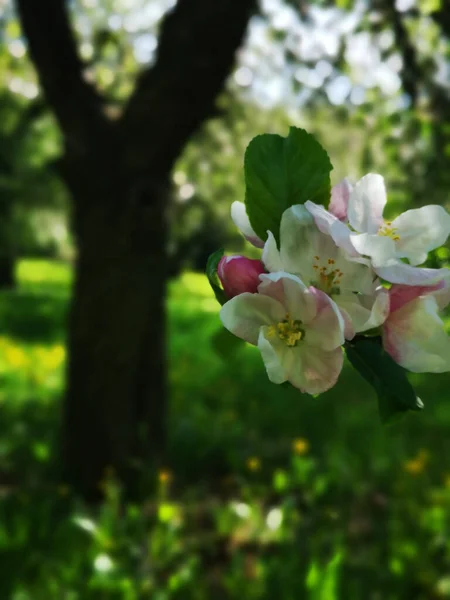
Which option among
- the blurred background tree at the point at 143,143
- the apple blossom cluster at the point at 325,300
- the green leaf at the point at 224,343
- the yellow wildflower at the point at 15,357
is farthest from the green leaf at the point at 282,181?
the yellow wildflower at the point at 15,357

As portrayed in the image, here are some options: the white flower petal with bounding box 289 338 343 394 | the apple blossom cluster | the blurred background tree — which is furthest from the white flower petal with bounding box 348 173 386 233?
the blurred background tree

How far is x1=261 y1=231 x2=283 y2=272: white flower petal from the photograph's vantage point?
0.47 meters

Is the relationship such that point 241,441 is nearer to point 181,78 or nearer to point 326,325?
point 181,78

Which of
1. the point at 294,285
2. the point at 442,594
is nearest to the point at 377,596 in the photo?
the point at 442,594

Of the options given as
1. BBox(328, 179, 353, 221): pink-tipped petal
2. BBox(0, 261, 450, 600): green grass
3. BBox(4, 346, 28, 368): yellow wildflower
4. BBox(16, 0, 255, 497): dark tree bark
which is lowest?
BBox(4, 346, 28, 368): yellow wildflower

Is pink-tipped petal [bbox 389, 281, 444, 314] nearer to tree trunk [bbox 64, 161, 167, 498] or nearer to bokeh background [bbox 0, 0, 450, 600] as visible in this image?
bokeh background [bbox 0, 0, 450, 600]

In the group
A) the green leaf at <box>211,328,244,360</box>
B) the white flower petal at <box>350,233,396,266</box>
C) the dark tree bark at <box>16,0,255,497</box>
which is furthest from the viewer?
the dark tree bark at <box>16,0,255,497</box>

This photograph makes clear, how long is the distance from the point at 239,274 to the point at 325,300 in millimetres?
68

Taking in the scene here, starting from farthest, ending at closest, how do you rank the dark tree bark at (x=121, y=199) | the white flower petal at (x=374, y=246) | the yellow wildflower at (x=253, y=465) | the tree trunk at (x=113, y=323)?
the tree trunk at (x=113, y=323) < the dark tree bark at (x=121, y=199) < the yellow wildflower at (x=253, y=465) < the white flower petal at (x=374, y=246)

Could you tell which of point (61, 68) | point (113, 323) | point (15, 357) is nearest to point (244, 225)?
point (113, 323)

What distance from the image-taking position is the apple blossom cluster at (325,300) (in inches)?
18.3

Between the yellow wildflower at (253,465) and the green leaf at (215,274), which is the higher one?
the green leaf at (215,274)

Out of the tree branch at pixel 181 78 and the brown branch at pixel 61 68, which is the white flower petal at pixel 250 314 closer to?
the tree branch at pixel 181 78

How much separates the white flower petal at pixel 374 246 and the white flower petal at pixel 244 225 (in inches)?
4.0
